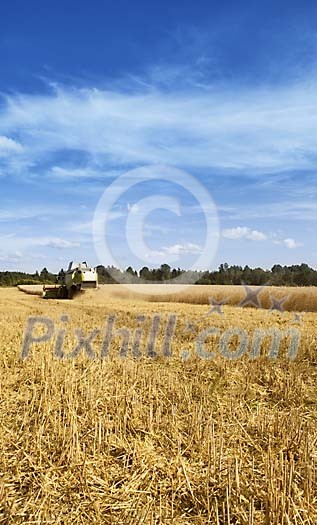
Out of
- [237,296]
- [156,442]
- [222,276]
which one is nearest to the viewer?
[156,442]

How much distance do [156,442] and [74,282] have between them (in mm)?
32247

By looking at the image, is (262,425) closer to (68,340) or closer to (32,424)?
(32,424)

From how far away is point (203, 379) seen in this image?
7715 mm

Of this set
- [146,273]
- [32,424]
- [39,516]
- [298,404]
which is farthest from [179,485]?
[146,273]

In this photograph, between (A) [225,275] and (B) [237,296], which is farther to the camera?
(A) [225,275]

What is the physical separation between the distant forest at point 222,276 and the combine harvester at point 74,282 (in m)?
31.4

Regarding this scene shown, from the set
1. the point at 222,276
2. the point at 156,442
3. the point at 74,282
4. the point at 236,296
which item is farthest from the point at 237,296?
the point at 222,276

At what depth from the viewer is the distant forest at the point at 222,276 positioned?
64.9 metres

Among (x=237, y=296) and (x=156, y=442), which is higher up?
(x=237, y=296)

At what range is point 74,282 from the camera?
120 ft

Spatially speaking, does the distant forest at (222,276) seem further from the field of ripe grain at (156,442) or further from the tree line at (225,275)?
the field of ripe grain at (156,442)

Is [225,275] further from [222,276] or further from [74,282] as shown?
[74,282]

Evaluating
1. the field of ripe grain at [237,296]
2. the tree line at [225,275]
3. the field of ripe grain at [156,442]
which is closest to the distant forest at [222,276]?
the tree line at [225,275]

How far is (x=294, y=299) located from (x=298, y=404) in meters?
23.7
